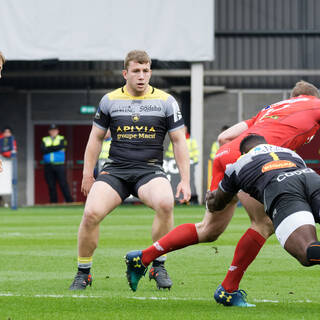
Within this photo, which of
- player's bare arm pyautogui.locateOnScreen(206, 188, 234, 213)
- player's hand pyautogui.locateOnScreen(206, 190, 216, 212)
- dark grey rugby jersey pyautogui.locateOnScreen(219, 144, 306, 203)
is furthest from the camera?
player's hand pyautogui.locateOnScreen(206, 190, 216, 212)

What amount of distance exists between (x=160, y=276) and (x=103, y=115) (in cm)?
147

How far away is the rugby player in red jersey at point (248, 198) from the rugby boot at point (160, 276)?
0.75 metres

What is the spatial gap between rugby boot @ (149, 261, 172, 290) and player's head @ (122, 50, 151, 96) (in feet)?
4.98

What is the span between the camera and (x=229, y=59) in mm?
28906

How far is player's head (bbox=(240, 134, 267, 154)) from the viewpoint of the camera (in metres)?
6.68

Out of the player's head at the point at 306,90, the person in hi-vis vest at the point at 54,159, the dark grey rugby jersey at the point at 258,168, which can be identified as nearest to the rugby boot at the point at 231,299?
the dark grey rugby jersey at the point at 258,168

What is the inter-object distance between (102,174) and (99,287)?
3.18 ft

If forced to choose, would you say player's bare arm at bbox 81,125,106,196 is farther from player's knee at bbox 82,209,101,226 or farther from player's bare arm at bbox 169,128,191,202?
player's bare arm at bbox 169,128,191,202

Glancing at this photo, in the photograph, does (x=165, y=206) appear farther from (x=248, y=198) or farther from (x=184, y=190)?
(x=248, y=198)

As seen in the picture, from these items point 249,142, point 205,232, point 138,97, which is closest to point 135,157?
point 138,97

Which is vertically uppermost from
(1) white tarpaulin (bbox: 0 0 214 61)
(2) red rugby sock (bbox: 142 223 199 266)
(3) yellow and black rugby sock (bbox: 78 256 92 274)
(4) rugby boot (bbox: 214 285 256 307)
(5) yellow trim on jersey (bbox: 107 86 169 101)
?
(1) white tarpaulin (bbox: 0 0 214 61)

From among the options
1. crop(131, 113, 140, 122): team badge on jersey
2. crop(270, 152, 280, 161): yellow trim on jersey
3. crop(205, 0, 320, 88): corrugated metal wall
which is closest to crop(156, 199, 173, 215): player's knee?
crop(131, 113, 140, 122): team badge on jersey

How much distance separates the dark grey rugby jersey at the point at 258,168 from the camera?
6.33 m

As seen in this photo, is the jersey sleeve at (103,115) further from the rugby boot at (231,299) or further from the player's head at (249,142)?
the rugby boot at (231,299)
